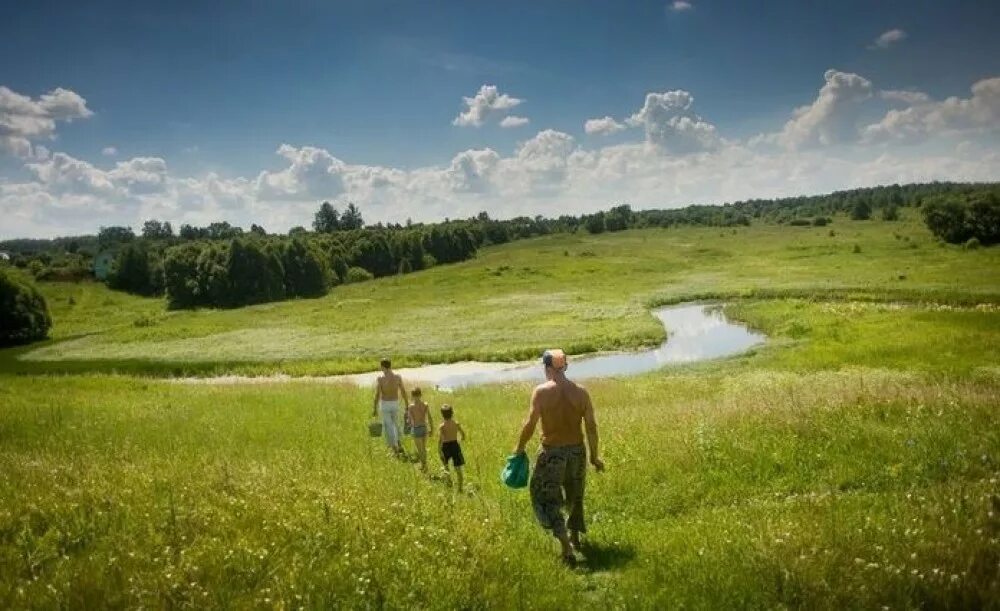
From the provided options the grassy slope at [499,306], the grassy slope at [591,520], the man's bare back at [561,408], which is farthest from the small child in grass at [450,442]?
the grassy slope at [499,306]

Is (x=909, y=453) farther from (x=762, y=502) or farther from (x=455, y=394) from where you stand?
(x=455, y=394)

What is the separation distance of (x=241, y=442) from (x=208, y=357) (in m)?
44.9

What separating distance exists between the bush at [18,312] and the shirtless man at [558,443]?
8906 cm

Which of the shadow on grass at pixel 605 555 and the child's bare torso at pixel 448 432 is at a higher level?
the child's bare torso at pixel 448 432

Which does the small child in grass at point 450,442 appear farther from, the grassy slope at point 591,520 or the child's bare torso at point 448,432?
the grassy slope at point 591,520

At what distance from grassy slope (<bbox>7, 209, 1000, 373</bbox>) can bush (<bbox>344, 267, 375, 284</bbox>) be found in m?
18.8

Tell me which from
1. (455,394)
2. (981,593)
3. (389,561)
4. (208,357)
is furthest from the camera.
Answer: (208,357)

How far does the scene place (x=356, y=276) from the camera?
150500mm

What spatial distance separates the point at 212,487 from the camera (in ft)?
33.9

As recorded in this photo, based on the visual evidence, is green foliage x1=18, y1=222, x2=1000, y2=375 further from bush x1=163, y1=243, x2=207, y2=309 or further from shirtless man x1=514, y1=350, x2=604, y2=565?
shirtless man x1=514, y1=350, x2=604, y2=565

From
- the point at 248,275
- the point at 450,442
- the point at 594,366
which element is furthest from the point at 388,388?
the point at 248,275

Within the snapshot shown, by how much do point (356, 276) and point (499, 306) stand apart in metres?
73.0

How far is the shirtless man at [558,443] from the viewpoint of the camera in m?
9.15

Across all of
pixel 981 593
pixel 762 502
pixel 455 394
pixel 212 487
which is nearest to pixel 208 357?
pixel 455 394
